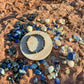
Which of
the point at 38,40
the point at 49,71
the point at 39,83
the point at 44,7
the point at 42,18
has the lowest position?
the point at 39,83

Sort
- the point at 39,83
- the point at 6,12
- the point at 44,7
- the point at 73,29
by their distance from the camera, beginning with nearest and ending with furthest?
the point at 39,83 → the point at 73,29 → the point at 44,7 → the point at 6,12

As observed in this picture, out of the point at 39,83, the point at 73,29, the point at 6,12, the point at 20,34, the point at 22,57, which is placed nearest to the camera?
the point at 39,83

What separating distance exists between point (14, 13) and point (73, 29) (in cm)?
192

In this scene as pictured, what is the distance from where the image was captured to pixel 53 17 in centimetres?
363

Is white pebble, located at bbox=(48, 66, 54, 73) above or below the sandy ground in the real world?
below

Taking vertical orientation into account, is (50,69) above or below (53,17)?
below

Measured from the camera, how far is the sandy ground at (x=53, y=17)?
2711 mm

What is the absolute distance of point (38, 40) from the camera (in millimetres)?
2949

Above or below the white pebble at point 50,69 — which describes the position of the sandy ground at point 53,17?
above

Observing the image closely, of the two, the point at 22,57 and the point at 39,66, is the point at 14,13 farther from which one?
the point at 39,66

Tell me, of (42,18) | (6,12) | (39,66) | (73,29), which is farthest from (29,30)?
(6,12)

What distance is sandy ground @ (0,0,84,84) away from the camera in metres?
2.71

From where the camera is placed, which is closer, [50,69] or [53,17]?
[50,69]

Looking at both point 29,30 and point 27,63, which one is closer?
point 27,63
